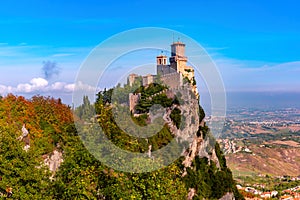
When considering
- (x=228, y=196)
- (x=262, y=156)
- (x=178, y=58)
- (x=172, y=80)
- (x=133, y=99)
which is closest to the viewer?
(x=133, y=99)

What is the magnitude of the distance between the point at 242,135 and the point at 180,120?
346ft

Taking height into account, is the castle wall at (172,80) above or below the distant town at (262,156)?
above

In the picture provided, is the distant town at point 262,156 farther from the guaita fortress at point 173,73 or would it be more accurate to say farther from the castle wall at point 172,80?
the castle wall at point 172,80

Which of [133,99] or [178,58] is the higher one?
[178,58]

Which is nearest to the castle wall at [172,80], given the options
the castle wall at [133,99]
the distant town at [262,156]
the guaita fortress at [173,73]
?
the guaita fortress at [173,73]

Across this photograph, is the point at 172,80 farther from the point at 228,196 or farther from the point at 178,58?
the point at 228,196

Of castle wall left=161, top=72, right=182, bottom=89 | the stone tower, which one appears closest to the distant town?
the stone tower

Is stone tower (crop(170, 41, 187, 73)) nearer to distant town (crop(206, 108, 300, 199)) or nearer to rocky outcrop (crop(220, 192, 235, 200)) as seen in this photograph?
rocky outcrop (crop(220, 192, 235, 200))

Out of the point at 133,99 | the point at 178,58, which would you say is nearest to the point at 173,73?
the point at 178,58

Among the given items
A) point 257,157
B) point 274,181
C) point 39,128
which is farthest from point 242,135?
point 39,128

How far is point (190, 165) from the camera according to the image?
31188mm

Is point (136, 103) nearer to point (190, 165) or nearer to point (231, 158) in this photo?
point (190, 165)

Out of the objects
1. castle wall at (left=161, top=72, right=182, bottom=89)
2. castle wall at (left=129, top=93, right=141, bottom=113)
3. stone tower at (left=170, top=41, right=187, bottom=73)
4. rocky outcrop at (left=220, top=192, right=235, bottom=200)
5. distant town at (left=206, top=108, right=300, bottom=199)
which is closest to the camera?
castle wall at (left=129, top=93, right=141, bottom=113)

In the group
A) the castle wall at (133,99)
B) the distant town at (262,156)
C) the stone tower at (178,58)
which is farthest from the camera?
the distant town at (262,156)
